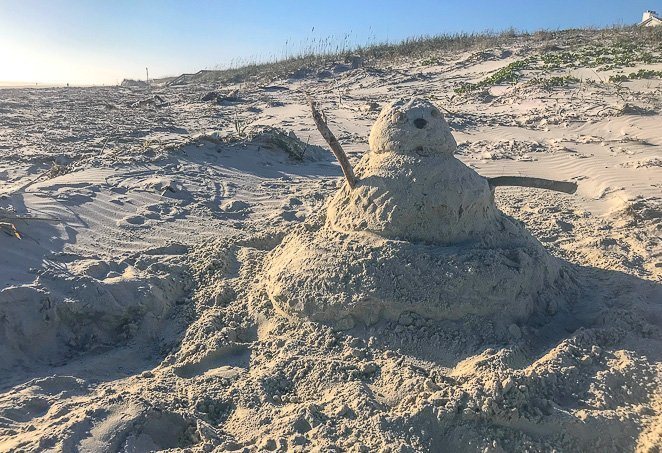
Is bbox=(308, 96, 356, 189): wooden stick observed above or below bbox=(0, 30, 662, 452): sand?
above

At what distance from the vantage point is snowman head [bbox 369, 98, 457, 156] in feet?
A: 10.7

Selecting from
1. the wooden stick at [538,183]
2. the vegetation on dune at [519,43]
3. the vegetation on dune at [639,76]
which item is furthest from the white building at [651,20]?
the wooden stick at [538,183]

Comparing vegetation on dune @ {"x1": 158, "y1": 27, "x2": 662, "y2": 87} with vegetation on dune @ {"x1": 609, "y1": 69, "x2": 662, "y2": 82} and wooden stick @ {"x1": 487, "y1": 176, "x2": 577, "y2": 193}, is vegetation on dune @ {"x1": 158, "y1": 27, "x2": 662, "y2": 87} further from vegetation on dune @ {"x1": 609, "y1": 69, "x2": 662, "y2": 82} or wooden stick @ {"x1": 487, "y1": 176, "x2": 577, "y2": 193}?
wooden stick @ {"x1": 487, "y1": 176, "x2": 577, "y2": 193}

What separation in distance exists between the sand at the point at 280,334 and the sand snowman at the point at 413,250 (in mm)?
33

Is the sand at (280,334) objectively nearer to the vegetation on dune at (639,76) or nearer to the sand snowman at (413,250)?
the sand snowman at (413,250)

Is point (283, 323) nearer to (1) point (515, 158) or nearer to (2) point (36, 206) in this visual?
(2) point (36, 206)

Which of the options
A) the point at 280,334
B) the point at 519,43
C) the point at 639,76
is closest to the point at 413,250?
the point at 280,334

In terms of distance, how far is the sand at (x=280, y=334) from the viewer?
2.38 meters

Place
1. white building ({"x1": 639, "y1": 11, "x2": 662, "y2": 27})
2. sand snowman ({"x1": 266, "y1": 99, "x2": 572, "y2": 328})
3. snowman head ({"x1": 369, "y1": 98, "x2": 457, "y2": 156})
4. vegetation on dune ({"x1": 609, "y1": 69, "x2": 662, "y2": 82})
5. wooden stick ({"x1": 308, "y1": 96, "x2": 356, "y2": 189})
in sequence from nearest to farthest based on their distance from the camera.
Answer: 1. sand snowman ({"x1": 266, "y1": 99, "x2": 572, "y2": 328})
2. wooden stick ({"x1": 308, "y1": 96, "x2": 356, "y2": 189})
3. snowman head ({"x1": 369, "y1": 98, "x2": 457, "y2": 156})
4. vegetation on dune ({"x1": 609, "y1": 69, "x2": 662, "y2": 82})
5. white building ({"x1": 639, "y1": 11, "x2": 662, "y2": 27})

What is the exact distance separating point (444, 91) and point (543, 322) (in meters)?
10.5

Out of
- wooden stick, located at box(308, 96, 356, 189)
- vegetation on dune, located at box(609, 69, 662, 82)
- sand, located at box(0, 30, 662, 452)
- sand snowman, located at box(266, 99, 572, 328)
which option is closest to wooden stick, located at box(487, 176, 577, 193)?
sand snowman, located at box(266, 99, 572, 328)

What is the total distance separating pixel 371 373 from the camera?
273 cm

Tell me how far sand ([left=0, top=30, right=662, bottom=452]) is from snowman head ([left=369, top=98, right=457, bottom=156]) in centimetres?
55

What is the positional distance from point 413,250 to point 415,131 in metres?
0.77
